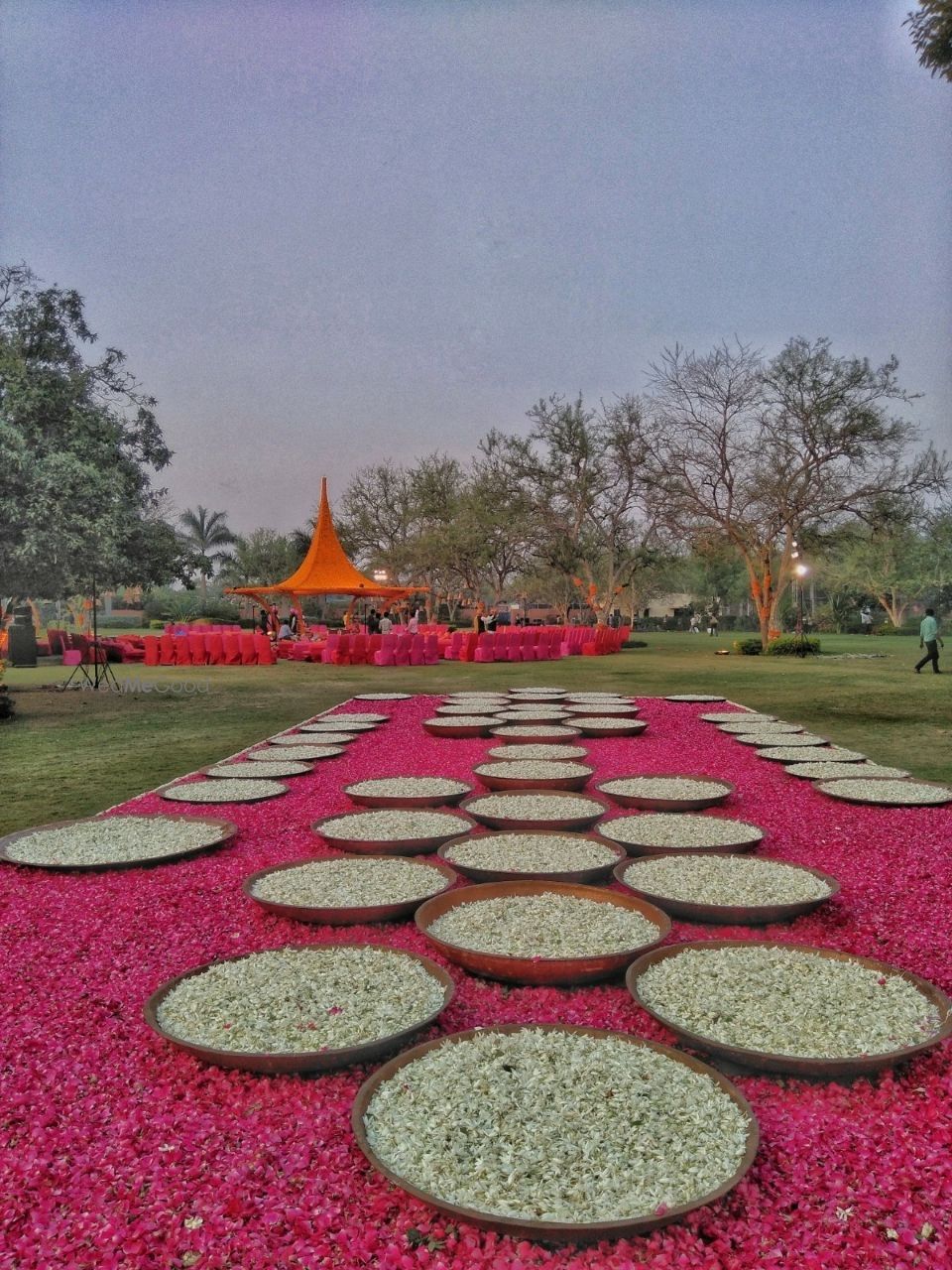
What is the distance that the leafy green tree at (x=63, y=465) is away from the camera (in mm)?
11539

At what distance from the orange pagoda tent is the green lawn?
2.96 m

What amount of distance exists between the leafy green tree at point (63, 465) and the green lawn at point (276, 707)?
196 cm

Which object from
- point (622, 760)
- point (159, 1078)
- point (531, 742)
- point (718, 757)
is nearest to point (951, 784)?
point (718, 757)

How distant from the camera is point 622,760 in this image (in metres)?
6.31

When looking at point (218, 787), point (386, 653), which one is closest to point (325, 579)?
point (386, 653)

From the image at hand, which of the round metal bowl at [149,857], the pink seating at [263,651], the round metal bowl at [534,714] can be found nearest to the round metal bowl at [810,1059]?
the round metal bowl at [149,857]

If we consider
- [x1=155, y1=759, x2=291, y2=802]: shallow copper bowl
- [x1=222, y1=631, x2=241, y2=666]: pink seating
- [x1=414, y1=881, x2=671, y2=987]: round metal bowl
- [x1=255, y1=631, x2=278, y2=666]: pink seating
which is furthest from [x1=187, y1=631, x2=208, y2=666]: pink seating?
[x1=414, y1=881, x2=671, y2=987]: round metal bowl

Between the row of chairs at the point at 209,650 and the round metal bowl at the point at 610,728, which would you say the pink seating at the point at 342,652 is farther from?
the round metal bowl at the point at 610,728

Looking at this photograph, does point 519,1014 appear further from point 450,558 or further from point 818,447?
point 450,558

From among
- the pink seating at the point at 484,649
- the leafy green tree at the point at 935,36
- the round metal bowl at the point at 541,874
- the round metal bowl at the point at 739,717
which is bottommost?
the round metal bowl at the point at 739,717

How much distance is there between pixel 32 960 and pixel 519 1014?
1691 millimetres

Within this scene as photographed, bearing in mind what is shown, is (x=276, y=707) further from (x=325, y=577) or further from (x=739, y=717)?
(x=325, y=577)

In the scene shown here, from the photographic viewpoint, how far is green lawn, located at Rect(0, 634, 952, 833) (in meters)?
6.39

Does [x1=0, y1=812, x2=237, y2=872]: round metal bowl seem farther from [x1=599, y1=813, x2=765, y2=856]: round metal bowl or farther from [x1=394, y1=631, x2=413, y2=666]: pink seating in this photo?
[x1=394, y1=631, x2=413, y2=666]: pink seating
